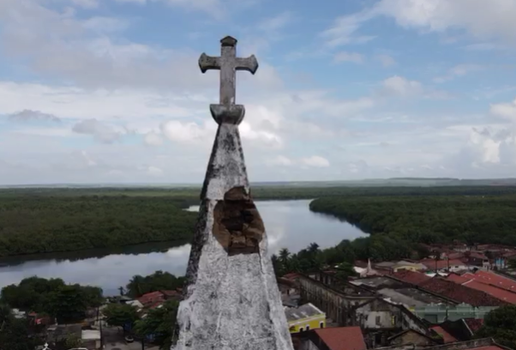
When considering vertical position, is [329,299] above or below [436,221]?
below

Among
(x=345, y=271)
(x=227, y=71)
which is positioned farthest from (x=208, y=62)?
(x=345, y=271)

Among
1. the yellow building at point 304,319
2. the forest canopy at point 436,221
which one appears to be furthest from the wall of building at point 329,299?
the forest canopy at point 436,221

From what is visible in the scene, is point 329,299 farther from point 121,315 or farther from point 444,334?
point 121,315

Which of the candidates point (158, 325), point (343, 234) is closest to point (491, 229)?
point (343, 234)

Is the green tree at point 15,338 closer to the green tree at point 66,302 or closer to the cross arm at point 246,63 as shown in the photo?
the green tree at point 66,302

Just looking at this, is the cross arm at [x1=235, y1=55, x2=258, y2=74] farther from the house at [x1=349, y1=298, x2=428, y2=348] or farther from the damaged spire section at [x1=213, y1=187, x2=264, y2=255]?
the house at [x1=349, y1=298, x2=428, y2=348]

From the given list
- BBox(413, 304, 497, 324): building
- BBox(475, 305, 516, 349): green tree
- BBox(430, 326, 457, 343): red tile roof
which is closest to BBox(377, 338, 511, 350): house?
BBox(475, 305, 516, 349): green tree
